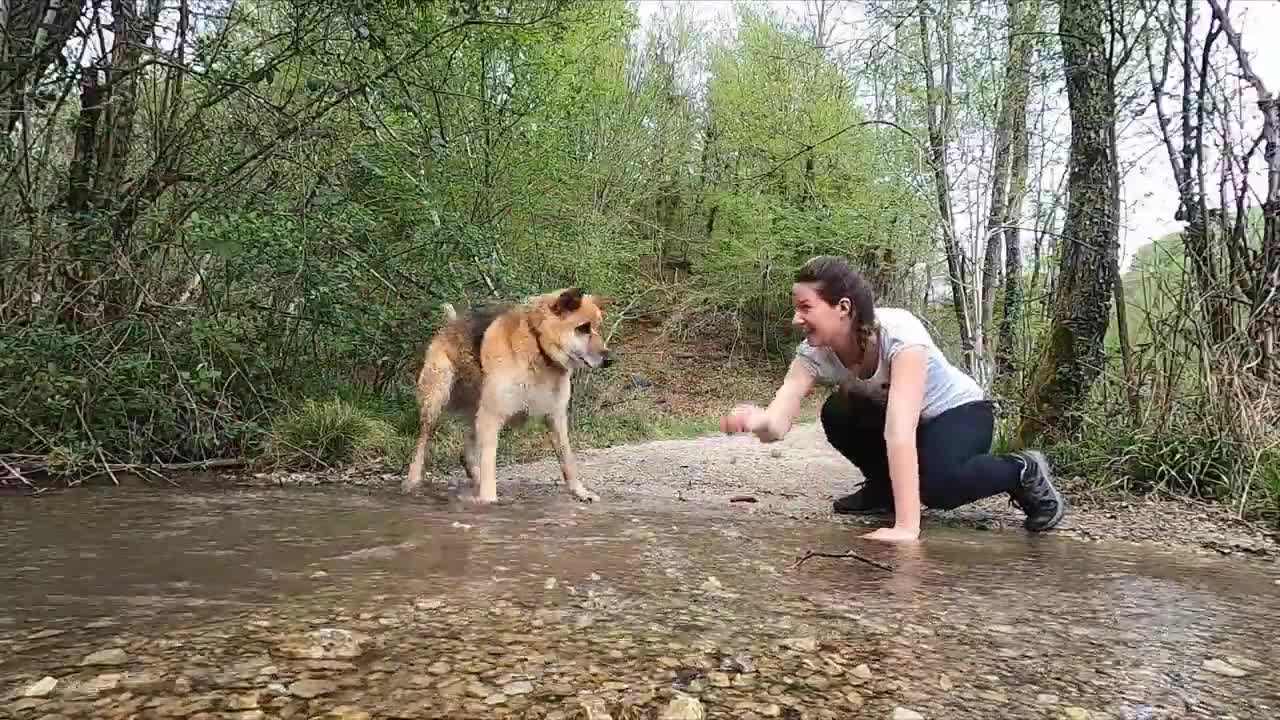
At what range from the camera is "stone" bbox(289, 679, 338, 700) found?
160 cm

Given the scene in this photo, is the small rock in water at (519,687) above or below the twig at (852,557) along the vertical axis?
above

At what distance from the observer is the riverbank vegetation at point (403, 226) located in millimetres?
4859

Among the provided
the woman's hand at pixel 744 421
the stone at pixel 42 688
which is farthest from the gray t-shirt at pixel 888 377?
the stone at pixel 42 688

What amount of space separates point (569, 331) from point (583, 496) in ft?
3.53

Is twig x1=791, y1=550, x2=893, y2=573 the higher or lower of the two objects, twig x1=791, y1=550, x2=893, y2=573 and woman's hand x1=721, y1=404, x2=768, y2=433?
the lower

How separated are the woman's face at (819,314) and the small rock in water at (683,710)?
2.35 metres

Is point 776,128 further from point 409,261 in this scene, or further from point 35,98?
point 35,98

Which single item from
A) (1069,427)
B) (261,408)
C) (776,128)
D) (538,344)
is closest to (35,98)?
Result: (261,408)

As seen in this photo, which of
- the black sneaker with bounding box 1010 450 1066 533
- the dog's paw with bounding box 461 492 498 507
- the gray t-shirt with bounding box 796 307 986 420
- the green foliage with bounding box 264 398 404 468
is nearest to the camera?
the gray t-shirt with bounding box 796 307 986 420

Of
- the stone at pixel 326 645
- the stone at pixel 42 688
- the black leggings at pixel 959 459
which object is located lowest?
the stone at pixel 326 645

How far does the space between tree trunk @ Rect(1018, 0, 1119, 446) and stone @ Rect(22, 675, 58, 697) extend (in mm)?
5374

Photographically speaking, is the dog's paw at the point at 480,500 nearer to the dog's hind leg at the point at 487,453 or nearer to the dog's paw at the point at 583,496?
the dog's hind leg at the point at 487,453

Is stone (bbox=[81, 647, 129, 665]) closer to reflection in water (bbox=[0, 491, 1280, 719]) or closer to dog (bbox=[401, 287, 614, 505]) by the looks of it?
reflection in water (bbox=[0, 491, 1280, 719])

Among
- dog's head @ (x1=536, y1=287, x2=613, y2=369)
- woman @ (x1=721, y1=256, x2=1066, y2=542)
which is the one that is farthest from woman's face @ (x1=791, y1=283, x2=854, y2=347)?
dog's head @ (x1=536, y1=287, x2=613, y2=369)
